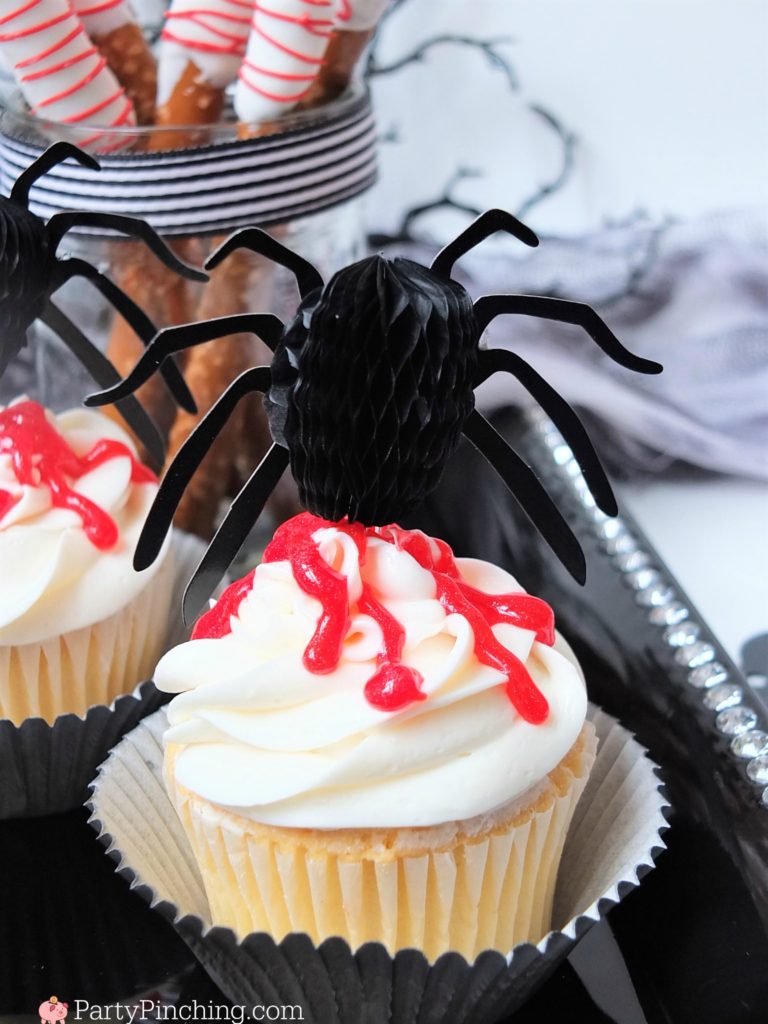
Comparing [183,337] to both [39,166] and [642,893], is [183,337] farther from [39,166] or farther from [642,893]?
[642,893]

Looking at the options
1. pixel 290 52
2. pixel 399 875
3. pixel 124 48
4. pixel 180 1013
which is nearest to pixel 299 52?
pixel 290 52

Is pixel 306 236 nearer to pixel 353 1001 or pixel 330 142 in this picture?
pixel 330 142

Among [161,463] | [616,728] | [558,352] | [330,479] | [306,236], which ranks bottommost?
[558,352]

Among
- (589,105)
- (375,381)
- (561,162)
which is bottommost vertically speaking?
(561,162)

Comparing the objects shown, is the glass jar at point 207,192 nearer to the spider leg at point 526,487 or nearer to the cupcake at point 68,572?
the cupcake at point 68,572

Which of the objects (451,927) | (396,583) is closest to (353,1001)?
(451,927)

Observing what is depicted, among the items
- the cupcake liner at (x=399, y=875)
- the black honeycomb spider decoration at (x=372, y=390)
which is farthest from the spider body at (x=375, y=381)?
the cupcake liner at (x=399, y=875)
